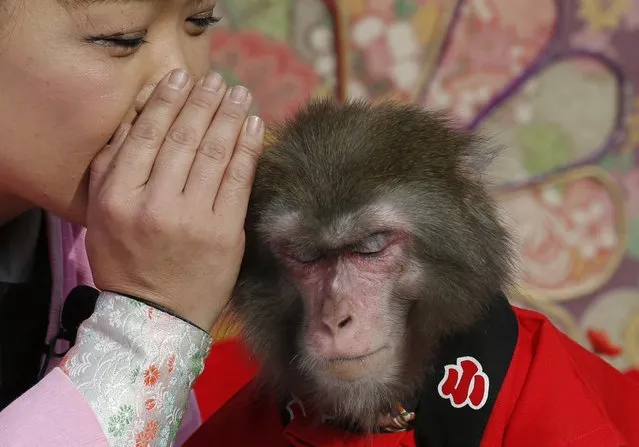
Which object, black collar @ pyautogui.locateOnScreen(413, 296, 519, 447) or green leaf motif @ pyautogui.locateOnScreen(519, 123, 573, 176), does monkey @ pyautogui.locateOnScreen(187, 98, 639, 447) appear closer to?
black collar @ pyautogui.locateOnScreen(413, 296, 519, 447)

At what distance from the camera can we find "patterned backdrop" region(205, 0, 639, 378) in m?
2.27

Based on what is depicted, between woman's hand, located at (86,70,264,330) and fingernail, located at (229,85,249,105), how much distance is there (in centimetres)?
1

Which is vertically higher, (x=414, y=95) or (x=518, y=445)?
(x=414, y=95)

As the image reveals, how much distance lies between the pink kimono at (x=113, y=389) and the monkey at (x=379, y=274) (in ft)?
0.53

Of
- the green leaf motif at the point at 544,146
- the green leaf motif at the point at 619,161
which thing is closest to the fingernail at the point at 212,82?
the green leaf motif at the point at 544,146

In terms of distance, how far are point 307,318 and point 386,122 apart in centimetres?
27

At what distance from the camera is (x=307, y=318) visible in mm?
1121

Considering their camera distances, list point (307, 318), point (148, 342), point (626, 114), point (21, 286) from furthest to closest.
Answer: point (626, 114), point (21, 286), point (307, 318), point (148, 342)

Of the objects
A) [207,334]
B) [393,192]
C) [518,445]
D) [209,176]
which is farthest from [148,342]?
[518,445]

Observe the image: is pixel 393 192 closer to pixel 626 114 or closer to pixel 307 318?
pixel 307 318

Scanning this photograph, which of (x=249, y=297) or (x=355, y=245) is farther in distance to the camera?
(x=249, y=297)

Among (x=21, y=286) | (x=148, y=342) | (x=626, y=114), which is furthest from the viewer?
(x=626, y=114)

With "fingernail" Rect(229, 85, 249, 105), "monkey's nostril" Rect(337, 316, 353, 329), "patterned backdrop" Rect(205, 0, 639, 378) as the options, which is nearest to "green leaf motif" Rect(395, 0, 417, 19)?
"patterned backdrop" Rect(205, 0, 639, 378)

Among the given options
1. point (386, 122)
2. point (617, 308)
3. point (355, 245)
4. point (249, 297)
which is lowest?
point (617, 308)
